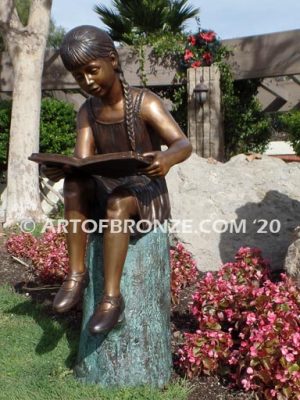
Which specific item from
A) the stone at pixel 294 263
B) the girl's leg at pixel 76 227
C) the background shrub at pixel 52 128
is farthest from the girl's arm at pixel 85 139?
the background shrub at pixel 52 128

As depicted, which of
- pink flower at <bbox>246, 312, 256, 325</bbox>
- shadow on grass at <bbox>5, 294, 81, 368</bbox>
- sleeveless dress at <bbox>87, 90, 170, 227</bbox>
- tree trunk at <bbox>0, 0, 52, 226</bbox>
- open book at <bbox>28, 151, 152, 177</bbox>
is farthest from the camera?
tree trunk at <bbox>0, 0, 52, 226</bbox>

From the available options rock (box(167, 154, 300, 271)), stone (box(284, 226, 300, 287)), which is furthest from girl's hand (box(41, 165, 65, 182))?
rock (box(167, 154, 300, 271))

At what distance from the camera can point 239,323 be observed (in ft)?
10.9

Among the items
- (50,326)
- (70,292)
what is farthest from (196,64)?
(70,292)

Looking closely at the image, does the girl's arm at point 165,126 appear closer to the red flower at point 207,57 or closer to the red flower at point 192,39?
the red flower at point 207,57

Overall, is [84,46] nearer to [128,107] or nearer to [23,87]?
[128,107]

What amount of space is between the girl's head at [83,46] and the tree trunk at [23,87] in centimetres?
503

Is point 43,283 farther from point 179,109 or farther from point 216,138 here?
point 179,109

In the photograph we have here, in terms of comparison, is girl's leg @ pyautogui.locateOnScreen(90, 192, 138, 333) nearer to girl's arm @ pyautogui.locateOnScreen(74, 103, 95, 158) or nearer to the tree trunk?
girl's arm @ pyautogui.locateOnScreen(74, 103, 95, 158)

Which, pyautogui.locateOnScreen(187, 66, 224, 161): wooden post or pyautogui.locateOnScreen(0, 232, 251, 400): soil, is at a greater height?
pyautogui.locateOnScreen(187, 66, 224, 161): wooden post

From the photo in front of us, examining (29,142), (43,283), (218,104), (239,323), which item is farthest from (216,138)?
(239,323)

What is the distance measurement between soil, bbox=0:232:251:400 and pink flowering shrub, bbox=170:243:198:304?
0.27ft

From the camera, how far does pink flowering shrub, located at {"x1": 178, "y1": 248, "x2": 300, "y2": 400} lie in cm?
279

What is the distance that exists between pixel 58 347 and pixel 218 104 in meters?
5.56
